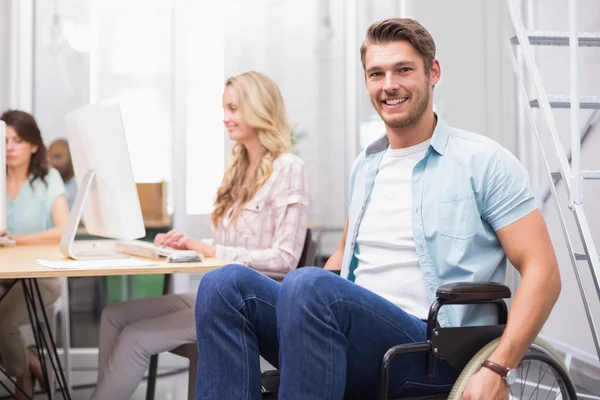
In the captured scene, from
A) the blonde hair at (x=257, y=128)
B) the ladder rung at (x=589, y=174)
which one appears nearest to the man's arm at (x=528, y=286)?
the ladder rung at (x=589, y=174)

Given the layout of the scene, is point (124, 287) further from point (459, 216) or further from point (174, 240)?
point (459, 216)

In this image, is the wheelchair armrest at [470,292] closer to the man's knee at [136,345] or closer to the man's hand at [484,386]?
the man's hand at [484,386]

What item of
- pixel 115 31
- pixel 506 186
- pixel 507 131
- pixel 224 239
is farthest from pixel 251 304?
pixel 115 31

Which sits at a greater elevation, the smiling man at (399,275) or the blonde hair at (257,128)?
the blonde hair at (257,128)

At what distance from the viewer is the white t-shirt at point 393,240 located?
181cm

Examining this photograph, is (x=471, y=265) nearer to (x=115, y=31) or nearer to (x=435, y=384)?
(x=435, y=384)

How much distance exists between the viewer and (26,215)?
3303 millimetres

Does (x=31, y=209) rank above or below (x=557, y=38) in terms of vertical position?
below

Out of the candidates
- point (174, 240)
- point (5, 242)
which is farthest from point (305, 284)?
point (5, 242)

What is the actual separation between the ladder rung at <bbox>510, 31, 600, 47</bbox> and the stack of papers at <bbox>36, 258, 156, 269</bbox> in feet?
5.17

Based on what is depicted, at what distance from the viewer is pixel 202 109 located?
4.19 meters

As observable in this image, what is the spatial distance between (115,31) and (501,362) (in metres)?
3.27

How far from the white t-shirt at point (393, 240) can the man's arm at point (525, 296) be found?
26 cm

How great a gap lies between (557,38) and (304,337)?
5.79 ft
